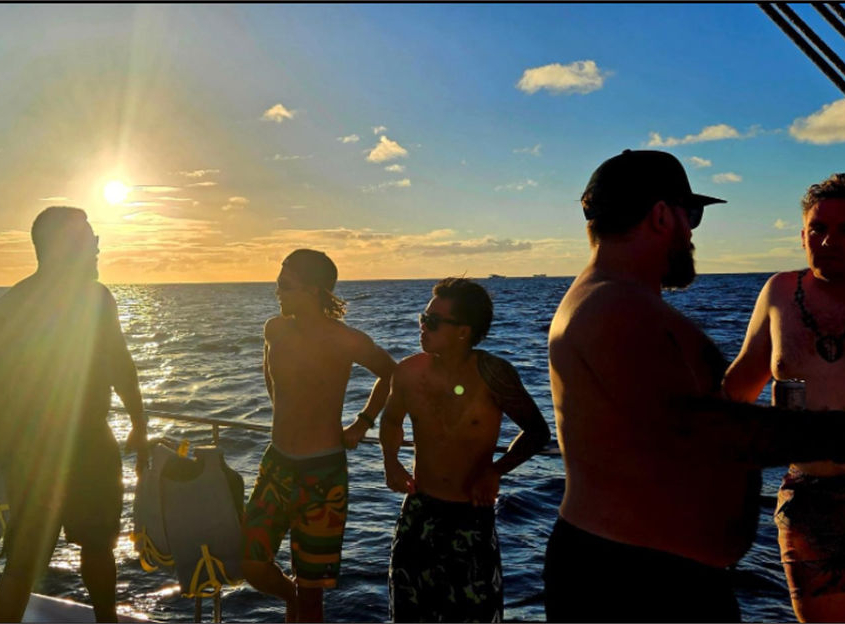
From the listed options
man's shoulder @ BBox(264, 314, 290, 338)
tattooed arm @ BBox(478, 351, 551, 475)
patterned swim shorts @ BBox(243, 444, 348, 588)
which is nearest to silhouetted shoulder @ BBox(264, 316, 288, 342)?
man's shoulder @ BBox(264, 314, 290, 338)

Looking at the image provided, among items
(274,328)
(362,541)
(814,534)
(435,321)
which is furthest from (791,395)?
(362,541)

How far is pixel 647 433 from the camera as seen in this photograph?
74.6 inches

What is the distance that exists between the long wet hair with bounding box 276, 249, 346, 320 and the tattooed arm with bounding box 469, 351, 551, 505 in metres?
1.01

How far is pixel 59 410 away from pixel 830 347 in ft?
11.4

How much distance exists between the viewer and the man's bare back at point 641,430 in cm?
185

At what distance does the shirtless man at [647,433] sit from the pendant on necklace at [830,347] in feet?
3.15

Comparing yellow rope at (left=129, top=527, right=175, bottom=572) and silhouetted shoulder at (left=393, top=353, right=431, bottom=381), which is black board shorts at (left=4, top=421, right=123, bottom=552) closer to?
yellow rope at (left=129, top=527, right=175, bottom=572)

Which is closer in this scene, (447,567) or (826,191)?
(826,191)

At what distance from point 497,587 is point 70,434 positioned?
2144mm

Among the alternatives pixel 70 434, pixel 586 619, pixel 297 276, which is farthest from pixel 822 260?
pixel 70 434

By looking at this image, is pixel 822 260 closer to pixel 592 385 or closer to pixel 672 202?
pixel 672 202

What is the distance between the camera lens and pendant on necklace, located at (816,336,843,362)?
2.78m

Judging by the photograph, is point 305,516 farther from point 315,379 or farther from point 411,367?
point 411,367

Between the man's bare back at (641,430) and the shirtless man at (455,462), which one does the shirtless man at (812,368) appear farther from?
the shirtless man at (455,462)
